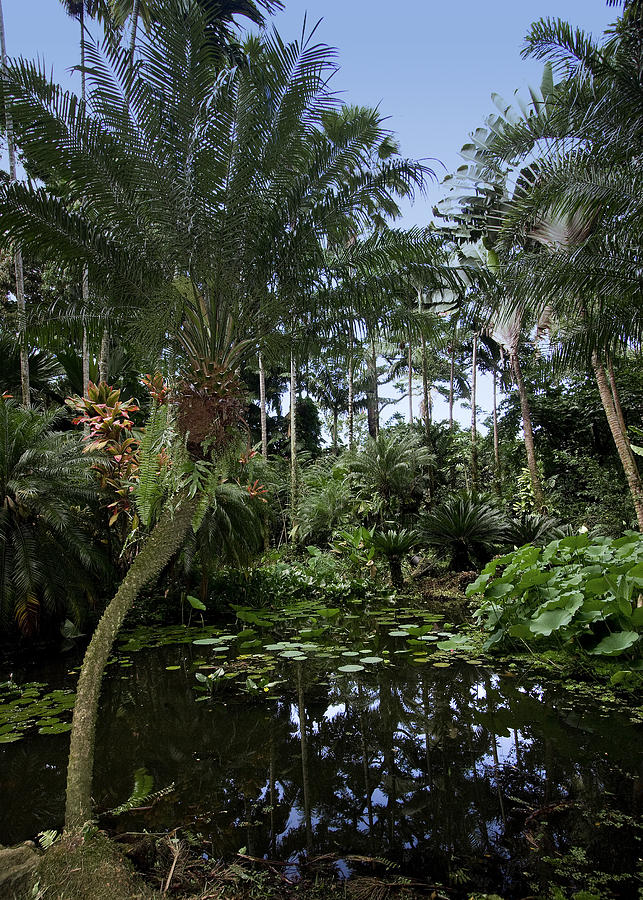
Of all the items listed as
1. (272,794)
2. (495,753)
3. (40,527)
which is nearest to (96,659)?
(272,794)

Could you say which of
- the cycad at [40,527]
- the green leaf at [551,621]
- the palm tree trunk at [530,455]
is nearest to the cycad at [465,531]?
the palm tree trunk at [530,455]

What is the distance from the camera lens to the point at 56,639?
478 cm

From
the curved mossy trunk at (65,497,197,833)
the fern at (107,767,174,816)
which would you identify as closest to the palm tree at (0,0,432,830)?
the curved mossy trunk at (65,497,197,833)

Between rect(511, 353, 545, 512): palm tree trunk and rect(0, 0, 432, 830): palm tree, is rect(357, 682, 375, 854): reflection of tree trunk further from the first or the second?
rect(511, 353, 545, 512): palm tree trunk

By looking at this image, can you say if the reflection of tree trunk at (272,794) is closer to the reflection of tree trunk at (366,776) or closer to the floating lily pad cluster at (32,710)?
the reflection of tree trunk at (366,776)

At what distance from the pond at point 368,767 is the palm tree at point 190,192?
1181 mm

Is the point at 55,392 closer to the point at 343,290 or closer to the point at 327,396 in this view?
the point at 343,290

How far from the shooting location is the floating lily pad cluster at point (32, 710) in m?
2.73

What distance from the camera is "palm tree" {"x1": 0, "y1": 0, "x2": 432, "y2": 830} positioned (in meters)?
2.86

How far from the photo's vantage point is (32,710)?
303 cm

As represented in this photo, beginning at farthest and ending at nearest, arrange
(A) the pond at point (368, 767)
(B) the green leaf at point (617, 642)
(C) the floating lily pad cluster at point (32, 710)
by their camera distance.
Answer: (B) the green leaf at point (617, 642) < (C) the floating lily pad cluster at point (32, 710) < (A) the pond at point (368, 767)

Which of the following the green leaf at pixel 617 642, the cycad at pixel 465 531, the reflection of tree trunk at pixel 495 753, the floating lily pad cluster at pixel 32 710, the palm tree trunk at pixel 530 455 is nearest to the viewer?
the reflection of tree trunk at pixel 495 753

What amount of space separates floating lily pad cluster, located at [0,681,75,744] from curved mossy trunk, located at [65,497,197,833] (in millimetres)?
942

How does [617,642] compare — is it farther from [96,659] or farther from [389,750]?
[96,659]
